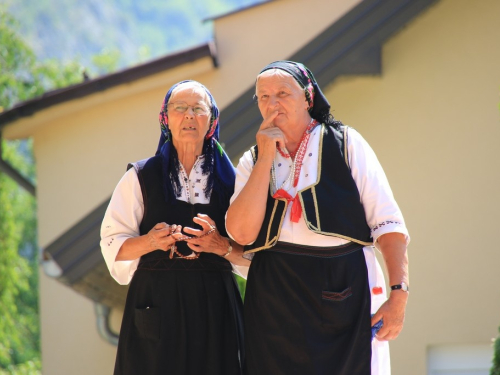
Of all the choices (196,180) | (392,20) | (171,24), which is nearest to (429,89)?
(392,20)

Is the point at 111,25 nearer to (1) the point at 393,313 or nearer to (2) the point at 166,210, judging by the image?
(2) the point at 166,210

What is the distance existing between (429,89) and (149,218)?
376 centimetres

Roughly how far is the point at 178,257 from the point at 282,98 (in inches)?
35.3

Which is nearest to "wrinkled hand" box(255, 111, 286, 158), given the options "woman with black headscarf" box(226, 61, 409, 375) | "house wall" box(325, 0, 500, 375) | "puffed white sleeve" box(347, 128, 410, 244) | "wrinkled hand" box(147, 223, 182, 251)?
"woman with black headscarf" box(226, 61, 409, 375)

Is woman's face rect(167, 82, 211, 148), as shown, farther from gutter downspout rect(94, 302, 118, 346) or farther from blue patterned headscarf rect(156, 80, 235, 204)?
gutter downspout rect(94, 302, 118, 346)

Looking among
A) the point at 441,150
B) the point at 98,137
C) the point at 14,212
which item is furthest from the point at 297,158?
the point at 14,212

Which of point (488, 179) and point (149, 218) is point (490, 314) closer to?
point (488, 179)

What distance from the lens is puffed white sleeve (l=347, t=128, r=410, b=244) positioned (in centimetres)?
Result: 367

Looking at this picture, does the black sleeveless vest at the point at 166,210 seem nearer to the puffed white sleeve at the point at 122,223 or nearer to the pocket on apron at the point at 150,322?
the puffed white sleeve at the point at 122,223

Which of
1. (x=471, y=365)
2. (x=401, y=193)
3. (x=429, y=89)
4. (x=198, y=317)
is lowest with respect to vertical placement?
(x=471, y=365)

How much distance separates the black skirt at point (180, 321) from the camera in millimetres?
4027

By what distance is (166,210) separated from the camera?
414cm

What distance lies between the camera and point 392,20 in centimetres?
690

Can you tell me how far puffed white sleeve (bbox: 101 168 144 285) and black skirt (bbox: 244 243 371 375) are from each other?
2.40 ft
